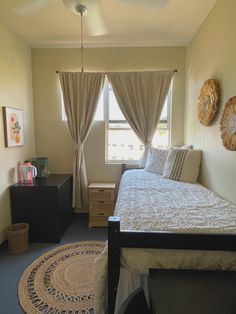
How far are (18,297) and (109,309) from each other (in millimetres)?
1066

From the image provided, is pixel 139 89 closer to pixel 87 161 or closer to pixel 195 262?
pixel 87 161

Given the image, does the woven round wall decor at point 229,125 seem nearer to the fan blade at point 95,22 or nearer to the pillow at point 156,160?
the pillow at point 156,160

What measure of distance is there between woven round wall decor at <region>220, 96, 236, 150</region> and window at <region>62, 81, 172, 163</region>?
1488mm

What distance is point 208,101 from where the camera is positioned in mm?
2350

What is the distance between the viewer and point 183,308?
90cm

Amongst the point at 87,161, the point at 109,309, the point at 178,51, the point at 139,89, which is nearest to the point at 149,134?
the point at 139,89

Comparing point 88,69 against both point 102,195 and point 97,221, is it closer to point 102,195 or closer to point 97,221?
point 102,195

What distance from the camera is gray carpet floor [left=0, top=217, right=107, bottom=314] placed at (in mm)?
1783

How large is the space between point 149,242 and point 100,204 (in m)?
2.08

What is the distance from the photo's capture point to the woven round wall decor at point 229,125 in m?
1.83

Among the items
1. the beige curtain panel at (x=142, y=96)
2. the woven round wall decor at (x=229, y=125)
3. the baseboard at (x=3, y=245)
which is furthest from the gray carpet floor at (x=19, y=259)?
the woven round wall decor at (x=229, y=125)

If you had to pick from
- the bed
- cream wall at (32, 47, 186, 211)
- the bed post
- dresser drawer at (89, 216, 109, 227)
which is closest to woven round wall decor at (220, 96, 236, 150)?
the bed

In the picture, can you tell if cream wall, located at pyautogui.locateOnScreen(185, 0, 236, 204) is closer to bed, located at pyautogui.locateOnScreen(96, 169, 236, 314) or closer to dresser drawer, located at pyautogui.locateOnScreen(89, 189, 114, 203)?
bed, located at pyautogui.locateOnScreen(96, 169, 236, 314)

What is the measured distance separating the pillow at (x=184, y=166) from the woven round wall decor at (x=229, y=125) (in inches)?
26.8
